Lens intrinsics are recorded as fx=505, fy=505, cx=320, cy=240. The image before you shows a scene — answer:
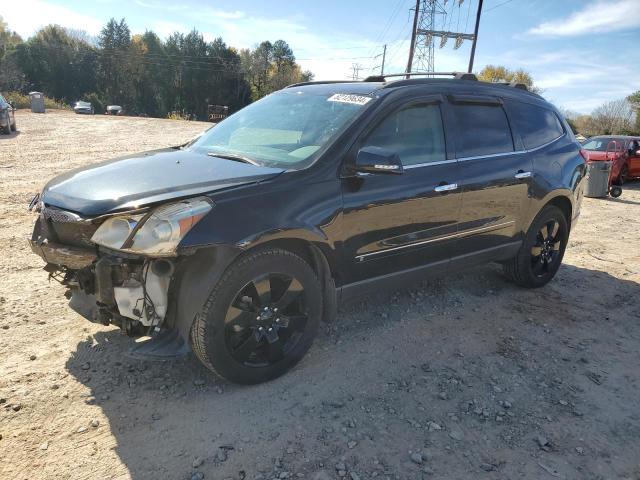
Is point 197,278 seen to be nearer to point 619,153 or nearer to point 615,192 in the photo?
point 615,192

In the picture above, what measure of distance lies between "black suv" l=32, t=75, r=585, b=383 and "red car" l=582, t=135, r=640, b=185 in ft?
37.8

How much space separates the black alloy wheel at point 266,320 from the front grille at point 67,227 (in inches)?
35.5

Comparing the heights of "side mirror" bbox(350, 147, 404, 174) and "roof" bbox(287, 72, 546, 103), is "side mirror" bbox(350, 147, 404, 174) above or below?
below

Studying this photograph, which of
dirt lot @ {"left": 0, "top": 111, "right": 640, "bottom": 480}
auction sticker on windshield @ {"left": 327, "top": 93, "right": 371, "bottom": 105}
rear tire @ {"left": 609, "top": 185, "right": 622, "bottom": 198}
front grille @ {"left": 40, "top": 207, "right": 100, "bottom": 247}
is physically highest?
auction sticker on windshield @ {"left": 327, "top": 93, "right": 371, "bottom": 105}

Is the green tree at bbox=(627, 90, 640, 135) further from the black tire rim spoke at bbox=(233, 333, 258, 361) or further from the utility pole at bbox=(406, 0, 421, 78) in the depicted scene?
the black tire rim spoke at bbox=(233, 333, 258, 361)

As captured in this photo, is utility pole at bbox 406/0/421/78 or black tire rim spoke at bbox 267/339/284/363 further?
utility pole at bbox 406/0/421/78

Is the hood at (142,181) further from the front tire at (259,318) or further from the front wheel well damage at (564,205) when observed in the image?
the front wheel well damage at (564,205)

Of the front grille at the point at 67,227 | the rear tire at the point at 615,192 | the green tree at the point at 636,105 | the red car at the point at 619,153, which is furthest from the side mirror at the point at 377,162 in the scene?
the green tree at the point at 636,105

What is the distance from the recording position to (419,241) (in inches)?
151

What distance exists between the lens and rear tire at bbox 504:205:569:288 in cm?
498

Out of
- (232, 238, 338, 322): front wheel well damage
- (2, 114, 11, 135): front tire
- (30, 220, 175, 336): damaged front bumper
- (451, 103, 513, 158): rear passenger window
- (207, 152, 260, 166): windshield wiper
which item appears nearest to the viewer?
(30, 220, 175, 336): damaged front bumper

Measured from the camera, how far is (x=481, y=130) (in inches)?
170

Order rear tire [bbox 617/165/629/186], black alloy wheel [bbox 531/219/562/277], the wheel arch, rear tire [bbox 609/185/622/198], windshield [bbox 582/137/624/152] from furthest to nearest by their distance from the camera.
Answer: windshield [bbox 582/137/624/152]
rear tire [bbox 617/165/629/186]
rear tire [bbox 609/185/622/198]
black alloy wheel [bbox 531/219/562/277]
the wheel arch

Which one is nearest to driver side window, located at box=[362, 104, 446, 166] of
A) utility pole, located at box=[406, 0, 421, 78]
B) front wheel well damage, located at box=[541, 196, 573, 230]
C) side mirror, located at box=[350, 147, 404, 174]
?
side mirror, located at box=[350, 147, 404, 174]
